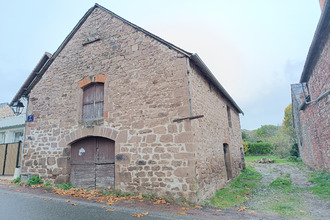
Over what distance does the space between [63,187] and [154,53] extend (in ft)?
18.5

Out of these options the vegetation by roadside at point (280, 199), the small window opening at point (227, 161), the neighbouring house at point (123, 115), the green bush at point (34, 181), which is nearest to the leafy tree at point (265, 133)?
the small window opening at point (227, 161)

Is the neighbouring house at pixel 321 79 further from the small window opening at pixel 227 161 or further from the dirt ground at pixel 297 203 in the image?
the small window opening at pixel 227 161

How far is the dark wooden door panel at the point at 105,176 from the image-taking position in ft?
22.9

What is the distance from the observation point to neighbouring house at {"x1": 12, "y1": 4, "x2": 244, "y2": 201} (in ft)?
20.1

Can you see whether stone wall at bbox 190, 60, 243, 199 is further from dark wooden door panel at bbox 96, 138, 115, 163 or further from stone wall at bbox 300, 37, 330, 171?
stone wall at bbox 300, 37, 330, 171

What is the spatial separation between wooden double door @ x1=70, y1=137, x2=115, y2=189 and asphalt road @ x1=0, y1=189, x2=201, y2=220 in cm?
145

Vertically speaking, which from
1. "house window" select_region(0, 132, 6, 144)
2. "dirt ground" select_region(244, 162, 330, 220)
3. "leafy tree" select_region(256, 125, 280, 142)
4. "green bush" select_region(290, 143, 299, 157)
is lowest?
"dirt ground" select_region(244, 162, 330, 220)

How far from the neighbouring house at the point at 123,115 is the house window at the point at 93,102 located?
0.04 m

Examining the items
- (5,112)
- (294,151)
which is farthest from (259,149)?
(5,112)

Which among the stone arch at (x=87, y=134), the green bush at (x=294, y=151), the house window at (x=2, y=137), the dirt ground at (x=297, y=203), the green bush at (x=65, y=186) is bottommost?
the dirt ground at (x=297, y=203)

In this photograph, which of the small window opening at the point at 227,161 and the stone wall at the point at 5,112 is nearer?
the small window opening at the point at 227,161

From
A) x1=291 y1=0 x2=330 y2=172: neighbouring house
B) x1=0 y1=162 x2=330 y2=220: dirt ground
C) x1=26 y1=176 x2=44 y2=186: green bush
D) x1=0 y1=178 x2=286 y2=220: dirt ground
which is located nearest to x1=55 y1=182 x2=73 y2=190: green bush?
x1=0 y1=162 x2=330 y2=220: dirt ground

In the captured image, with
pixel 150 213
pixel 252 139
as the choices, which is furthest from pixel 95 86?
pixel 252 139

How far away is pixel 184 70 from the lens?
6.36 metres
